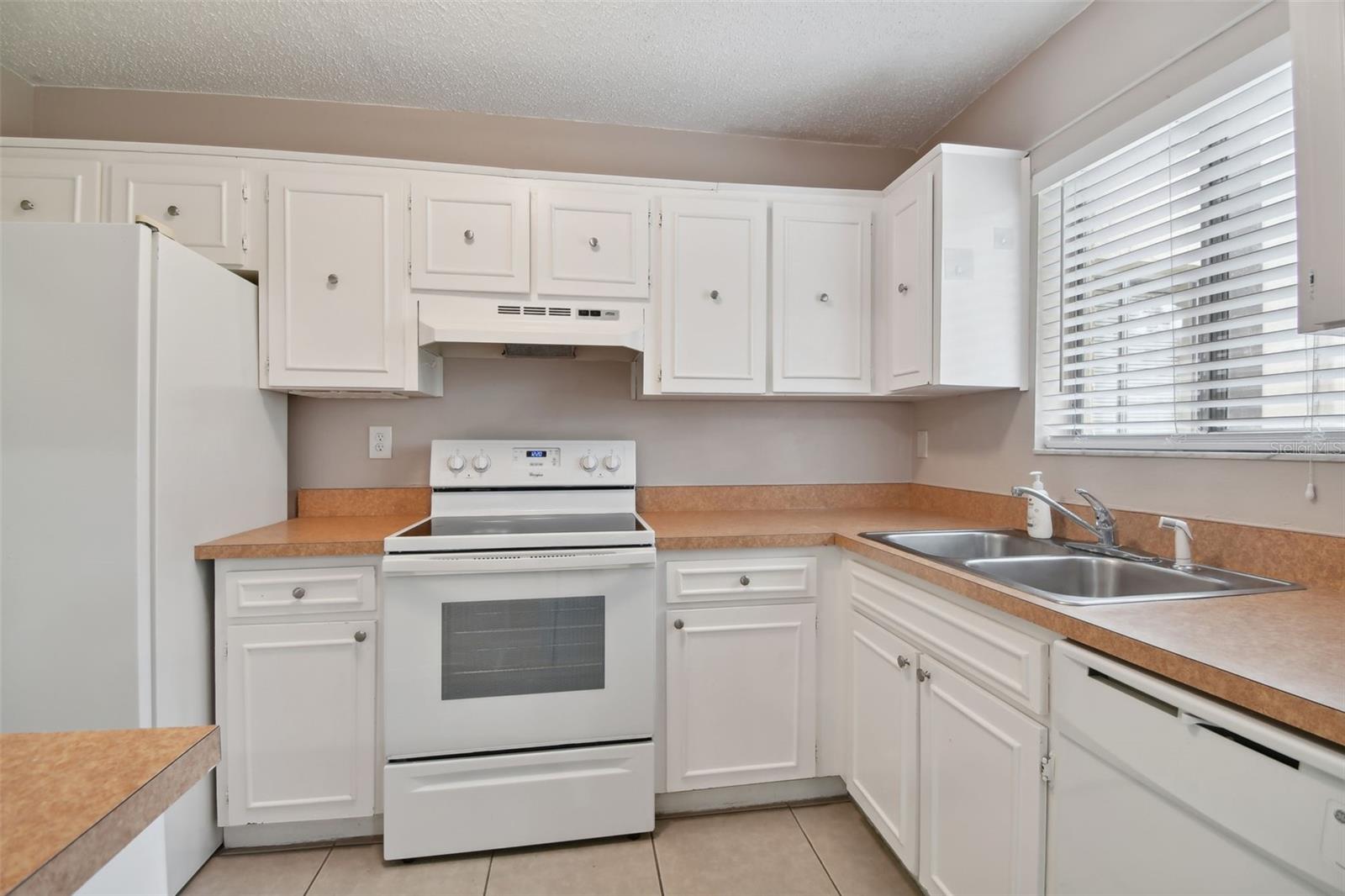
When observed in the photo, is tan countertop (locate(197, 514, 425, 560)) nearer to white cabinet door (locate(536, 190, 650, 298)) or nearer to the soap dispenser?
white cabinet door (locate(536, 190, 650, 298))

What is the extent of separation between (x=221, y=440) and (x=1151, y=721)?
7.54ft

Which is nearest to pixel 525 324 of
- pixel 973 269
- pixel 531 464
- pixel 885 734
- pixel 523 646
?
pixel 531 464

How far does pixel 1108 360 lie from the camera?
1643 millimetres

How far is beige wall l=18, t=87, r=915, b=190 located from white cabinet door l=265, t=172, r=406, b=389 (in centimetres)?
45

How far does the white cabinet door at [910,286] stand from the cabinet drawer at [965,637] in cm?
76

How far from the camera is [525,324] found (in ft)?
6.54

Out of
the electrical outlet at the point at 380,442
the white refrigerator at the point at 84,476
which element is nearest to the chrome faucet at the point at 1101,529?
the electrical outlet at the point at 380,442

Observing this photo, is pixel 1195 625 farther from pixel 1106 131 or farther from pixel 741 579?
pixel 1106 131

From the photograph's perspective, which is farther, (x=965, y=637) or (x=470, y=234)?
(x=470, y=234)

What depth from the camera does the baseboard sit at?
1.88 m

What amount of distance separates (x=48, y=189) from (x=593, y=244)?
1744 millimetres

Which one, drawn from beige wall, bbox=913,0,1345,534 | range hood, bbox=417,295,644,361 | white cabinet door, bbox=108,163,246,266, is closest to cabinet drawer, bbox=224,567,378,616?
range hood, bbox=417,295,644,361

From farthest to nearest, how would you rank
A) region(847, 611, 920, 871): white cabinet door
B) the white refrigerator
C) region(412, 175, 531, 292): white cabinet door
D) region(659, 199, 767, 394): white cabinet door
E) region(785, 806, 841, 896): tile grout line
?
region(659, 199, 767, 394): white cabinet door → region(412, 175, 531, 292): white cabinet door → region(785, 806, 841, 896): tile grout line → region(847, 611, 920, 871): white cabinet door → the white refrigerator

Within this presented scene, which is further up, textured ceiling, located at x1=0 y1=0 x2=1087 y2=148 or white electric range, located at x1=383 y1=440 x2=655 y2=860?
textured ceiling, located at x1=0 y1=0 x2=1087 y2=148
